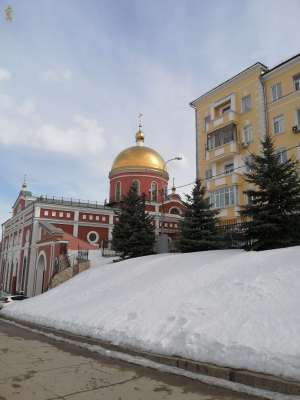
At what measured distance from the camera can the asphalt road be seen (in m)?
5.00

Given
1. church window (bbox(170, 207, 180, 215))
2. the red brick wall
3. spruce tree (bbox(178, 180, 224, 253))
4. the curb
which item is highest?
church window (bbox(170, 207, 180, 215))

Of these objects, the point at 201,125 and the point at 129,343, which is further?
the point at 201,125

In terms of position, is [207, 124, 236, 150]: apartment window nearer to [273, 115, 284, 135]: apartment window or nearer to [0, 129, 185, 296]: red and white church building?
[273, 115, 284, 135]: apartment window

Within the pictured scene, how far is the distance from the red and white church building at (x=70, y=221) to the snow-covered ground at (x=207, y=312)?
1573cm

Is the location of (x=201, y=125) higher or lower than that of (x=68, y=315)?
higher

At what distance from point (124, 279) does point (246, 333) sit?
26.2 ft

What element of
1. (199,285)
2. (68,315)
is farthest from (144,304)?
(68,315)

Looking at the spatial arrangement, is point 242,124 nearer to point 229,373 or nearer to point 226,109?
point 226,109

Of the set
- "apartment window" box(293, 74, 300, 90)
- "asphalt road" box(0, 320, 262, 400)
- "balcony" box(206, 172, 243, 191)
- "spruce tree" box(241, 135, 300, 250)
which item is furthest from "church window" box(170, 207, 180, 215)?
"asphalt road" box(0, 320, 262, 400)

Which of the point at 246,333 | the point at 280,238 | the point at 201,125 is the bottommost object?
the point at 246,333

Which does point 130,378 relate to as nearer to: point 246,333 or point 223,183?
point 246,333

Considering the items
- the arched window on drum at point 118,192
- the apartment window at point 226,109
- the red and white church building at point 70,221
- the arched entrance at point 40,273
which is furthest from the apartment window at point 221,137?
the arched entrance at point 40,273

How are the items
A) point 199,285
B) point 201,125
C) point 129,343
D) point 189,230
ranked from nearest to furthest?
point 129,343 → point 199,285 → point 189,230 → point 201,125

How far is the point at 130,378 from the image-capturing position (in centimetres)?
594
